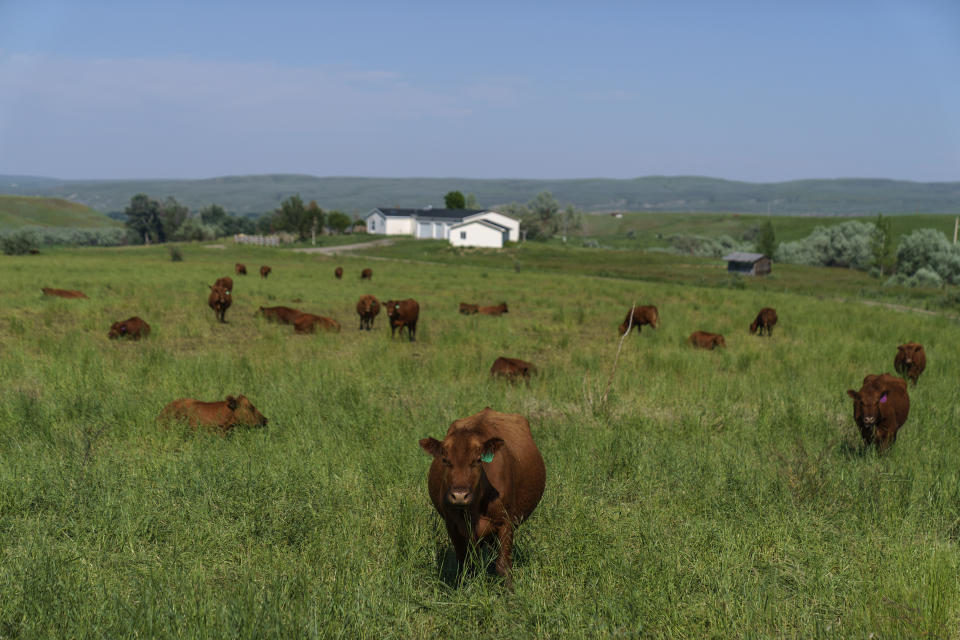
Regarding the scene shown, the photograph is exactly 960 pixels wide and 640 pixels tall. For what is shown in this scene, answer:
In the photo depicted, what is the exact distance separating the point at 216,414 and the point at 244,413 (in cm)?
34

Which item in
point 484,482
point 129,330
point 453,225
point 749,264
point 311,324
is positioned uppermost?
point 453,225

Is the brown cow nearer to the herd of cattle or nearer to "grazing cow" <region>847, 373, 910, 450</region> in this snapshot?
the herd of cattle

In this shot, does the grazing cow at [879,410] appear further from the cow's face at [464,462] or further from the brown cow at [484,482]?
the cow's face at [464,462]

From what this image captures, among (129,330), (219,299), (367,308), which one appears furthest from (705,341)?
(129,330)

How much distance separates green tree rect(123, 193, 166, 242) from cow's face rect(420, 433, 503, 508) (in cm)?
12157

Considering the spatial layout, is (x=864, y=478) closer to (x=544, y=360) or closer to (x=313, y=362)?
(x=544, y=360)

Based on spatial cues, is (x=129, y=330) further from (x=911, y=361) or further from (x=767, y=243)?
(x=767, y=243)

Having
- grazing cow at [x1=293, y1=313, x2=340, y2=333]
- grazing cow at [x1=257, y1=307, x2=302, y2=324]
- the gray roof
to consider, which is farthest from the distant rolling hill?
grazing cow at [x1=293, y1=313, x2=340, y2=333]

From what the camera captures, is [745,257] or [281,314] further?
[745,257]

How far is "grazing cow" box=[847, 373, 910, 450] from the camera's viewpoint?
268 inches

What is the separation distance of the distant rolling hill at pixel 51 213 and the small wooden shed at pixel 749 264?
6494 inches

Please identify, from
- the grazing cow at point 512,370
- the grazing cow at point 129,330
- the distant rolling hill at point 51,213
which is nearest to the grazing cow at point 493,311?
the grazing cow at point 512,370

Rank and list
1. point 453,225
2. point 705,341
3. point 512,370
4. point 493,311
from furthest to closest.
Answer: point 453,225, point 493,311, point 705,341, point 512,370

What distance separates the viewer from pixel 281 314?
1784 centimetres
